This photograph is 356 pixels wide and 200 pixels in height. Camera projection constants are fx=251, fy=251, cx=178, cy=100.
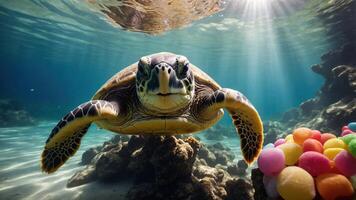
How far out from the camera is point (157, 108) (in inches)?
133

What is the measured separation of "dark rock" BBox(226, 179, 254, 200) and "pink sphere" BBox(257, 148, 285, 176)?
1.63 m

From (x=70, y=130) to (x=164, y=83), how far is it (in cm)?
174

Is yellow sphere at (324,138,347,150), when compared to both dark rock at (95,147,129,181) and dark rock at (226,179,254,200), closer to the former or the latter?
dark rock at (226,179,254,200)

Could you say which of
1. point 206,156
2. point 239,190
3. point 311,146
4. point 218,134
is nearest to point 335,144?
point 311,146

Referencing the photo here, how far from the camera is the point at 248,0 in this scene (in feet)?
51.6

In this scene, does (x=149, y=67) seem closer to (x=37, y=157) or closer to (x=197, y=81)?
(x=197, y=81)

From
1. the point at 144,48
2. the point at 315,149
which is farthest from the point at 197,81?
the point at 144,48

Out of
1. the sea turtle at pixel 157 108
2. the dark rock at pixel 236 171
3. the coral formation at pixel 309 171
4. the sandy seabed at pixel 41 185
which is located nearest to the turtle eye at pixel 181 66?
Result: the sea turtle at pixel 157 108

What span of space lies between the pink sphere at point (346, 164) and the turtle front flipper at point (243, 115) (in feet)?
4.21

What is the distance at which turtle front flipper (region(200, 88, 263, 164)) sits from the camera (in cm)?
356

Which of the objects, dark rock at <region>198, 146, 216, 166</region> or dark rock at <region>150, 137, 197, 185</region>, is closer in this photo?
dark rock at <region>150, 137, 197, 185</region>

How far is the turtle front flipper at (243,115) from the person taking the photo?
356cm

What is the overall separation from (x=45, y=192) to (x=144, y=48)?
30025mm

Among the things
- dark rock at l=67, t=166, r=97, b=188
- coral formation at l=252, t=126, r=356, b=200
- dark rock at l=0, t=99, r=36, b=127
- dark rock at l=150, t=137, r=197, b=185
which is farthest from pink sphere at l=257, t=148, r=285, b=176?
dark rock at l=0, t=99, r=36, b=127
